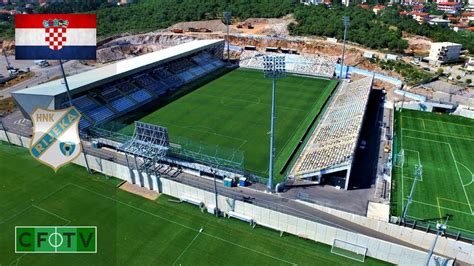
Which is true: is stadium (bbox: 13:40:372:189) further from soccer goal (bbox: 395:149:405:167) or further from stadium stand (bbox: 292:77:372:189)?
soccer goal (bbox: 395:149:405:167)

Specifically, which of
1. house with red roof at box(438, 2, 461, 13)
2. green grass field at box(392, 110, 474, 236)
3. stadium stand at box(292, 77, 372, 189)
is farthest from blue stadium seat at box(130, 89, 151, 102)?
house with red roof at box(438, 2, 461, 13)

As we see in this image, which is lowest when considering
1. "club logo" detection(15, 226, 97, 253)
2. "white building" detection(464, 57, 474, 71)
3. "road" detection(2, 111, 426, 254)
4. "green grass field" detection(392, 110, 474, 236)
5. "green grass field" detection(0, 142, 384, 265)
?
"club logo" detection(15, 226, 97, 253)

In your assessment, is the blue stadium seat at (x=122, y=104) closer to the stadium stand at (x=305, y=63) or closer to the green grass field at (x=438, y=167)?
the stadium stand at (x=305, y=63)

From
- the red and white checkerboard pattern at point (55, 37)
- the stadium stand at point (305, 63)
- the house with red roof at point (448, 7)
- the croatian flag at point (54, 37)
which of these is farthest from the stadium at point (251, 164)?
the house with red roof at point (448, 7)

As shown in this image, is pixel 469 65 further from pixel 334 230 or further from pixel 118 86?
pixel 118 86

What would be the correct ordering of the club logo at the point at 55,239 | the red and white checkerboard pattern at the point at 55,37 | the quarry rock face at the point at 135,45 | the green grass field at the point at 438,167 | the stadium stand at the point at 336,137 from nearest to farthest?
1. the red and white checkerboard pattern at the point at 55,37
2. the club logo at the point at 55,239
3. the green grass field at the point at 438,167
4. the stadium stand at the point at 336,137
5. the quarry rock face at the point at 135,45

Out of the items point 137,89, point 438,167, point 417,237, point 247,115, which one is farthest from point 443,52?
point 137,89

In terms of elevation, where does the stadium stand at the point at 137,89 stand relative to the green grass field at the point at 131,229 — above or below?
above
